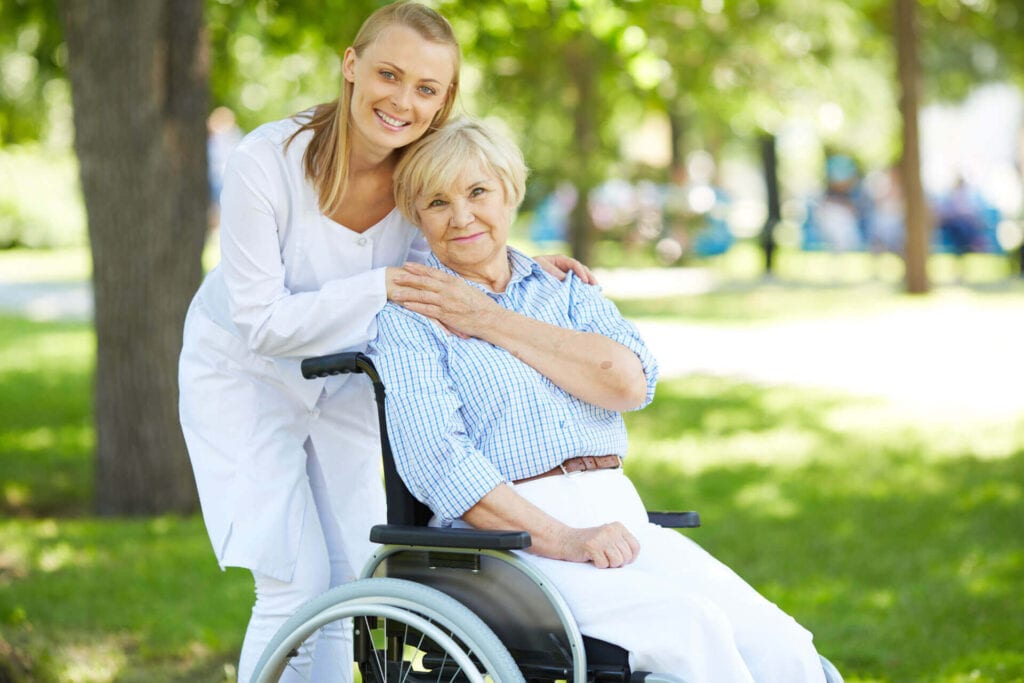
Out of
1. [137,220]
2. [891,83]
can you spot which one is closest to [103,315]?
[137,220]

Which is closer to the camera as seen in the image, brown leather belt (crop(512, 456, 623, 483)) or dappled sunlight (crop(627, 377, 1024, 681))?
brown leather belt (crop(512, 456, 623, 483))

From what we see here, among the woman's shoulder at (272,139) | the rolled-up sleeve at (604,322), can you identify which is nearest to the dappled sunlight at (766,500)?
the rolled-up sleeve at (604,322)

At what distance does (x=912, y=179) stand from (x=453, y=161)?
14.9 m

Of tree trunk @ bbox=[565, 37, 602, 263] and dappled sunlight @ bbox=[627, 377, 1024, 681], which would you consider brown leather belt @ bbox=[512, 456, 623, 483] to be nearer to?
dappled sunlight @ bbox=[627, 377, 1024, 681]

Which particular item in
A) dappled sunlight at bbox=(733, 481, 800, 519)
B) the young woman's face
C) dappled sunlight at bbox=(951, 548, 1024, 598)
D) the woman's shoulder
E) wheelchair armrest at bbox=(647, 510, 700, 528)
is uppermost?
the young woman's face

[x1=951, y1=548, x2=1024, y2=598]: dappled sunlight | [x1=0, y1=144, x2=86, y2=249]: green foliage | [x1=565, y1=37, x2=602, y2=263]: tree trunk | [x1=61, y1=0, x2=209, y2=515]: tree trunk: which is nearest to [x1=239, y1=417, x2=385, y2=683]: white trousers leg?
[x1=951, y1=548, x2=1024, y2=598]: dappled sunlight

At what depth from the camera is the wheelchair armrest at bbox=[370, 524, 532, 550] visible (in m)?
2.57

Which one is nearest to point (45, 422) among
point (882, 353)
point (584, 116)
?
point (882, 353)

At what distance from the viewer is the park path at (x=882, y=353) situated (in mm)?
10098

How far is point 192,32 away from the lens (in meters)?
6.48

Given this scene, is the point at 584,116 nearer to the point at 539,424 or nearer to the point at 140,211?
the point at 140,211

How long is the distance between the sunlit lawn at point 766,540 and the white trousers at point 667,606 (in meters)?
1.81

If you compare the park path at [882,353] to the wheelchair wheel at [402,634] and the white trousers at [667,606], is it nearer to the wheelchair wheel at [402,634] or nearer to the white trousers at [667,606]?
the white trousers at [667,606]

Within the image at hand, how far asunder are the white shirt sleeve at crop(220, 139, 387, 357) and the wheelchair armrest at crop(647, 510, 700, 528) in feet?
2.44
